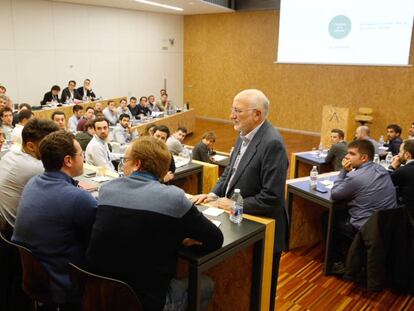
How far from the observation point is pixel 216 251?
2.14 metres

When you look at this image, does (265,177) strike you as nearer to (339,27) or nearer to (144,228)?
(144,228)

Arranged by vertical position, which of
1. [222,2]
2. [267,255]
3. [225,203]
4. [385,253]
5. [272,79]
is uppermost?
[222,2]

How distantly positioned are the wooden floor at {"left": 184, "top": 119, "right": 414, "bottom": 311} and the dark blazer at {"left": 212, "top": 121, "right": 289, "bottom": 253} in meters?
0.95

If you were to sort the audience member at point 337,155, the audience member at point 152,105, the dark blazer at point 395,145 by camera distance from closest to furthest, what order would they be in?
the audience member at point 337,155 → the dark blazer at point 395,145 → the audience member at point 152,105

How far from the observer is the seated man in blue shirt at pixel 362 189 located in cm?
353

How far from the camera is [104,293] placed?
5.94 feet

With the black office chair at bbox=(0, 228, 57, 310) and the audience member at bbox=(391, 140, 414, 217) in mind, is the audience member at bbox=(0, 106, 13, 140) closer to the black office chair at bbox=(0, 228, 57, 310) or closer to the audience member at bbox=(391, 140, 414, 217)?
the black office chair at bbox=(0, 228, 57, 310)

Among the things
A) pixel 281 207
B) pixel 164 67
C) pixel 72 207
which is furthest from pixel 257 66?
pixel 72 207

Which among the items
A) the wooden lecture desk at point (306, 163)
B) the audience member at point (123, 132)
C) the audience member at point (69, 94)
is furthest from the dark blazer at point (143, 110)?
the wooden lecture desk at point (306, 163)

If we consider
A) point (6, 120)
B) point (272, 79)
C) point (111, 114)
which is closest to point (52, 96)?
point (111, 114)

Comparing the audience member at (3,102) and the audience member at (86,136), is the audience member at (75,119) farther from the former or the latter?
the audience member at (86,136)

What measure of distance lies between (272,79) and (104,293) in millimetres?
11530

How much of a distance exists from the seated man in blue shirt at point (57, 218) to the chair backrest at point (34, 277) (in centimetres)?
4

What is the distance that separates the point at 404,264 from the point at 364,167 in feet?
2.97
